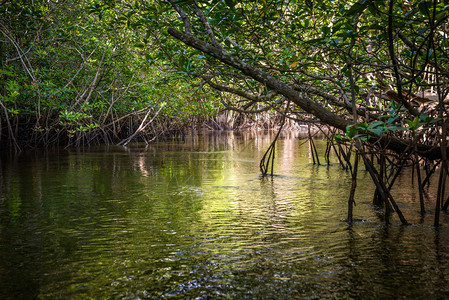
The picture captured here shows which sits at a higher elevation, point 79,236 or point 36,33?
point 36,33

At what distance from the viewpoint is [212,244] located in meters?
3.43

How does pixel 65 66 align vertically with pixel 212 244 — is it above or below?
above

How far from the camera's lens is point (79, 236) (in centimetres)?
367

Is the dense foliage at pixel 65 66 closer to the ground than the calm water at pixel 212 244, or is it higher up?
higher up

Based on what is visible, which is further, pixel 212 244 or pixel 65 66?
pixel 65 66

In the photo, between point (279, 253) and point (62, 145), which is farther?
point (62, 145)

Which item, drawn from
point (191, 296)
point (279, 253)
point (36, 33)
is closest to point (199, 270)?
point (191, 296)

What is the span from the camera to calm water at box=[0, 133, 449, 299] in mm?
2578

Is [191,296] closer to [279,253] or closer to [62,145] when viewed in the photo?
[279,253]

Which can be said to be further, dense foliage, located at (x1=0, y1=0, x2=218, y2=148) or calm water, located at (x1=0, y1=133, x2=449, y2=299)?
dense foliage, located at (x1=0, y1=0, x2=218, y2=148)

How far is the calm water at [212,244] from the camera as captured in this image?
2578mm

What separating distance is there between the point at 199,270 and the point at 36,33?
8.56 metres

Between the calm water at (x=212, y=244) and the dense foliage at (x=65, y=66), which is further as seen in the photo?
the dense foliage at (x=65, y=66)

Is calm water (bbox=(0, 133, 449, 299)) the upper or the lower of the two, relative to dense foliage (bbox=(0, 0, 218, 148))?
lower
